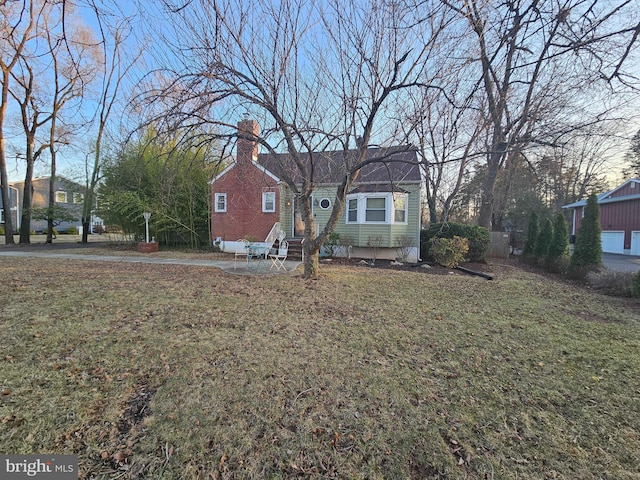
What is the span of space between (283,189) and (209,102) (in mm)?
8015

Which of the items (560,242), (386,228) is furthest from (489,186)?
(386,228)

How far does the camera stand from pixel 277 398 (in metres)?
2.55

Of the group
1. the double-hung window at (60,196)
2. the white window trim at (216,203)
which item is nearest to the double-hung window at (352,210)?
the white window trim at (216,203)

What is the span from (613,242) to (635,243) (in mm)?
1898

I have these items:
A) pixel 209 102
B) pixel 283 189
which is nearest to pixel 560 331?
pixel 209 102

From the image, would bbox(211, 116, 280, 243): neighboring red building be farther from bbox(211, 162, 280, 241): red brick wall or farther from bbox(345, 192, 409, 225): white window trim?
bbox(345, 192, 409, 225): white window trim

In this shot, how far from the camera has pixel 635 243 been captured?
18641mm

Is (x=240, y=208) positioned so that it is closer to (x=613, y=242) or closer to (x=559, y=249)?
(x=559, y=249)

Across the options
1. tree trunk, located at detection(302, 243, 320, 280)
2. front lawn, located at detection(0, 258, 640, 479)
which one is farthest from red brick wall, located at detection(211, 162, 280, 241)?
front lawn, located at detection(0, 258, 640, 479)

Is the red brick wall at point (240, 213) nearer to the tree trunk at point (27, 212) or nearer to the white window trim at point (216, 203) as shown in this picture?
the white window trim at point (216, 203)

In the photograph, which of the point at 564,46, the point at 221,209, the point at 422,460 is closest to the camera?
the point at 422,460

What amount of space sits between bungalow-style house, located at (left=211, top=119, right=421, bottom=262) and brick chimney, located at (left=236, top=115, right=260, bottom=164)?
117 inches

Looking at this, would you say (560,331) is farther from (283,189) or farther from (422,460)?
(283,189)

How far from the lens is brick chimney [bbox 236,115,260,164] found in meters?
6.31
